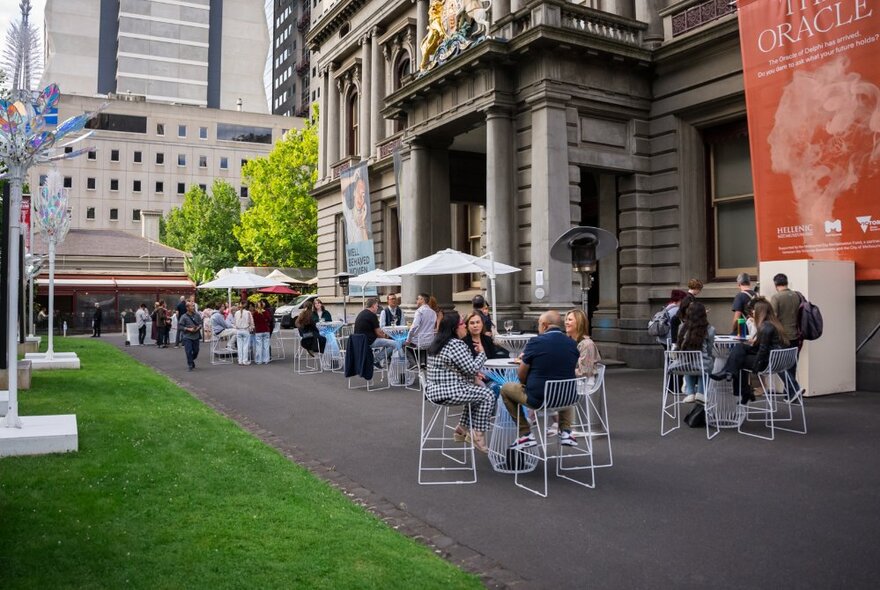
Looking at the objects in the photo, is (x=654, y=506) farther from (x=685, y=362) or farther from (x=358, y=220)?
(x=358, y=220)

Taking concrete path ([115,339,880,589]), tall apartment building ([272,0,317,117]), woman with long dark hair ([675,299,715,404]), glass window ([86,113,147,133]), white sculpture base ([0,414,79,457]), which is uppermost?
tall apartment building ([272,0,317,117])

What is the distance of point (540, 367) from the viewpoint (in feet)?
23.9

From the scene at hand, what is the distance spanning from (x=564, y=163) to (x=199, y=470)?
1202 cm

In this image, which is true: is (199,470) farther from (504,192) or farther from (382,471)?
(504,192)

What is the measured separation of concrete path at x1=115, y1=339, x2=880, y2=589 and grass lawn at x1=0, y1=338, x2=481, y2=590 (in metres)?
0.56

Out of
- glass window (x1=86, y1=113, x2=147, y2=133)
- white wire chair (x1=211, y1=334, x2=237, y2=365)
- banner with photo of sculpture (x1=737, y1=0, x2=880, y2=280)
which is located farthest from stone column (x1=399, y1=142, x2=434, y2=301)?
glass window (x1=86, y1=113, x2=147, y2=133)

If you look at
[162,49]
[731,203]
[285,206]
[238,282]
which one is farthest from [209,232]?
[731,203]

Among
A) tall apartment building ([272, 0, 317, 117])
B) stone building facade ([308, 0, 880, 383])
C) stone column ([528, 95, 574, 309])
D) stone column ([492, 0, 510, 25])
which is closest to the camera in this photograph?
stone column ([528, 95, 574, 309])

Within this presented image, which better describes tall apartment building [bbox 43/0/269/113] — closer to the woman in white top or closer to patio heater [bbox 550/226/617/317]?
the woman in white top

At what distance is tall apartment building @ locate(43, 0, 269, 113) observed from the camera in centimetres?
10106

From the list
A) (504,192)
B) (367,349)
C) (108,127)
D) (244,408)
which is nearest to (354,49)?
(504,192)

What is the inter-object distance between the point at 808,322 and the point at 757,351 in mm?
2432

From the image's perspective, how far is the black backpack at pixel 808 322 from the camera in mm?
11086

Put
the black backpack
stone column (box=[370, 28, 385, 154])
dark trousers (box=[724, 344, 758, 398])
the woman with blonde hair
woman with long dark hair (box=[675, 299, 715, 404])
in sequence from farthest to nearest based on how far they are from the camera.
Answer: stone column (box=[370, 28, 385, 154]), the black backpack, woman with long dark hair (box=[675, 299, 715, 404]), dark trousers (box=[724, 344, 758, 398]), the woman with blonde hair
